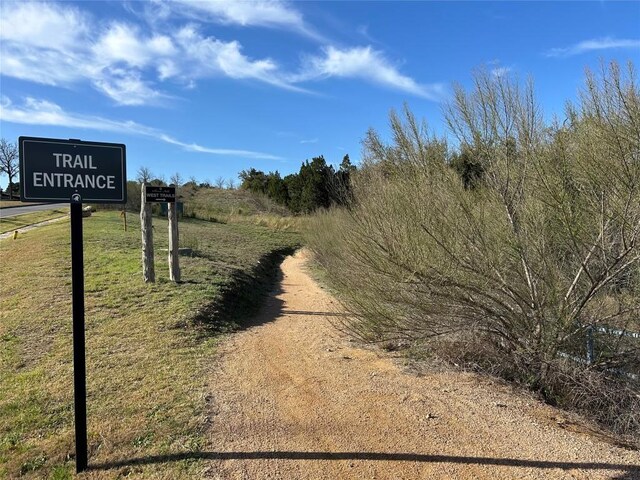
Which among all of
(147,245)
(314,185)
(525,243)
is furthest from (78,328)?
(314,185)

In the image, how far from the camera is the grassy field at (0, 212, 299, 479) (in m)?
3.97

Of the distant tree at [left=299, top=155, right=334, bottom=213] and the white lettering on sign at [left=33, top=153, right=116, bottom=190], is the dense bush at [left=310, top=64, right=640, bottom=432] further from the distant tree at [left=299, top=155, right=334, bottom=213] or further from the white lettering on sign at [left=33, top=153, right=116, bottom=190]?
the distant tree at [left=299, top=155, right=334, bottom=213]

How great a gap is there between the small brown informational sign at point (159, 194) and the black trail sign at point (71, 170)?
23.2 ft

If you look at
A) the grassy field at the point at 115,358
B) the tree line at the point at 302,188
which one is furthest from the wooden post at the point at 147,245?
the tree line at the point at 302,188

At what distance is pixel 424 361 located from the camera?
6246mm

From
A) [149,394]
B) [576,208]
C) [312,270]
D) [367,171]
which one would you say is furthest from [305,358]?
[312,270]

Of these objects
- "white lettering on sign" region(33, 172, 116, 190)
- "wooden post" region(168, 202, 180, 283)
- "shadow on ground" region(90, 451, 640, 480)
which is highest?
"white lettering on sign" region(33, 172, 116, 190)

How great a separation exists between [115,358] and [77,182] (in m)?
3.32

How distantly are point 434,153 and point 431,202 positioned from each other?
899 millimetres

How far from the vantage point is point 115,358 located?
614 centimetres

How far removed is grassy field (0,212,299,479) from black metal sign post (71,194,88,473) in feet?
0.69

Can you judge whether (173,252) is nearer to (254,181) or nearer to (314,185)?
(314,185)

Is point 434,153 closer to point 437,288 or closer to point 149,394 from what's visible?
point 437,288

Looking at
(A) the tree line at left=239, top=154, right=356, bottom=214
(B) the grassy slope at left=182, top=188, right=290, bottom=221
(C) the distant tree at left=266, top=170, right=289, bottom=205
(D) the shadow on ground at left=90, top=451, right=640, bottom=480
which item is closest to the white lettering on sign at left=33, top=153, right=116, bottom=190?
(D) the shadow on ground at left=90, top=451, right=640, bottom=480
